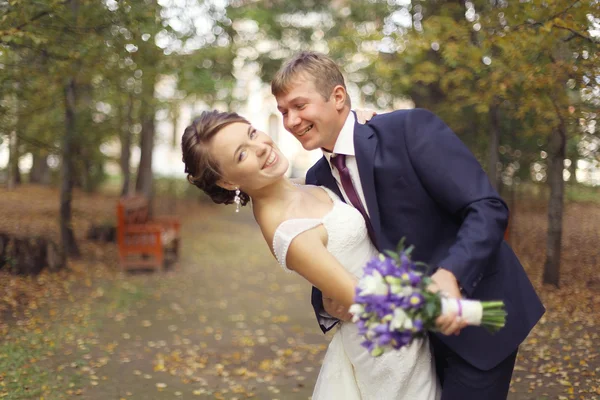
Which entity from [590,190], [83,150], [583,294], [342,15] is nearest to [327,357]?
[583,294]

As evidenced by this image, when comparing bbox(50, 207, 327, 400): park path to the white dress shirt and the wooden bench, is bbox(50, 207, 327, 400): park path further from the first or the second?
the white dress shirt

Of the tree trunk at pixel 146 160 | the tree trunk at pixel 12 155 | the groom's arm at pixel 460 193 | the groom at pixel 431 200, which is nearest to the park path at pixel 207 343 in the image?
the tree trunk at pixel 12 155

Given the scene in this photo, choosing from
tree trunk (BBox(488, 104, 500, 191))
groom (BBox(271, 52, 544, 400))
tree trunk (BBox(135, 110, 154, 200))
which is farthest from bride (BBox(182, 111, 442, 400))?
tree trunk (BBox(135, 110, 154, 200))

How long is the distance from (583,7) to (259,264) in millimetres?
9952

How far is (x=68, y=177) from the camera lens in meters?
10.7

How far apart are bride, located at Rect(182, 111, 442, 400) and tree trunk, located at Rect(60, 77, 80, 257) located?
26.5 feet

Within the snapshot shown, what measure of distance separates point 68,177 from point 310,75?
876 centimetres

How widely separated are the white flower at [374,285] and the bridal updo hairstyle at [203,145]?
37.8 inches

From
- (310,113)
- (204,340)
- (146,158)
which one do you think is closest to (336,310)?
(310,113)

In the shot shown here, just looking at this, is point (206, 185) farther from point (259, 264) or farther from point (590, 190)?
point (259, 264)

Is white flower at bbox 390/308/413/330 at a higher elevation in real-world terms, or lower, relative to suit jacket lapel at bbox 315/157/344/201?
lower

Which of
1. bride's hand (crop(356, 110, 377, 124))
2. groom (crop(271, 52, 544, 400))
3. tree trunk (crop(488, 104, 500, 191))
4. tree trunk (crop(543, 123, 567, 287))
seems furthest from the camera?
tree trunk (crop(488, 104, 500, 191))

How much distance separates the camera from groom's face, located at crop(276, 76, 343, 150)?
9.16 feet

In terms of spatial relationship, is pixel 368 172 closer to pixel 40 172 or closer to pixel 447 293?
pixel 447 293
